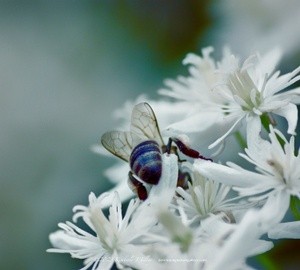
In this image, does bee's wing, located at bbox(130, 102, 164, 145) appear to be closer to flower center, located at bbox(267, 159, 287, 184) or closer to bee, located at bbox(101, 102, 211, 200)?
bee, located at bbox(101, 102, 211, 200)

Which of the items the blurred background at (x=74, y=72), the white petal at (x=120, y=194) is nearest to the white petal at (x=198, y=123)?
the white petal at (x=120, y=194)

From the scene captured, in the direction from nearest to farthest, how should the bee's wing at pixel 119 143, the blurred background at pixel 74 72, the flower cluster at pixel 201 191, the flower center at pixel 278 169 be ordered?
the flower cluster at pixel 201 191 → the flower center at pixel 278 169 → the bee's wing at pixel 119 143 → the blurred background at pixel 74 72

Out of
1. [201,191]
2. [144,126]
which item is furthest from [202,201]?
[144,126]

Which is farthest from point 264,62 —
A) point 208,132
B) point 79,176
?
point 79,176

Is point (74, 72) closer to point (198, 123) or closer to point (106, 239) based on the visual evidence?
point (198, 123)

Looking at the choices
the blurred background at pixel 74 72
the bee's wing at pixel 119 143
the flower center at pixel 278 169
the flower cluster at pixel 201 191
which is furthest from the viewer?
the blurred background at pixel 74 72

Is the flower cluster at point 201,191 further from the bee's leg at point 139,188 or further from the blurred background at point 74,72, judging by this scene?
the blurred background at point 74,72

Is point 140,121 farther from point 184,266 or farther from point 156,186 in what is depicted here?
point 184,266
